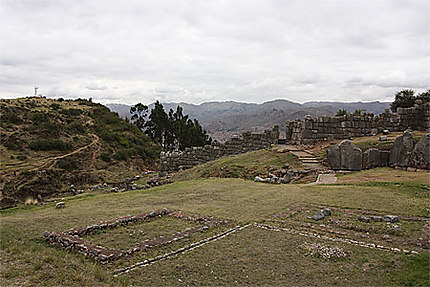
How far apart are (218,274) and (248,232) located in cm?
237

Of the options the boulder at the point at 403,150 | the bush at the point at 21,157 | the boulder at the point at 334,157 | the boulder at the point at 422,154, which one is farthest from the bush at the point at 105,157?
the boulder at the point at 422,154

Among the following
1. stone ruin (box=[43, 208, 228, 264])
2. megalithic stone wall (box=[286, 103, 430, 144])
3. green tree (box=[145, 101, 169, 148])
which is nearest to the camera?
stone ruin (box=[43, 208, 228, 264])

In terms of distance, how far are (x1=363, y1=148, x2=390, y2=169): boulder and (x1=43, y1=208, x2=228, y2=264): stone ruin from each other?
396 inches

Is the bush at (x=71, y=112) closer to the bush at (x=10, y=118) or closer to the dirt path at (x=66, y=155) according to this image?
the bush at (x=10, y=118)

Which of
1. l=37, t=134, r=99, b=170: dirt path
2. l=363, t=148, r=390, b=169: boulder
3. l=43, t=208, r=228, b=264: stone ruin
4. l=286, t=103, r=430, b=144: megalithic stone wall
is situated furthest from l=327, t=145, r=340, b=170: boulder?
l=37, t=134, r=99, b=170: dirt path

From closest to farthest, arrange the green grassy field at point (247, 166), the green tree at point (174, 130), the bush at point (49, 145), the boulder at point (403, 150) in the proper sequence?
the boulder at point (403, 150) → the green grassy field at point (247, 166) → the bush at point (49, 145) → the green tree at point (174, 130)

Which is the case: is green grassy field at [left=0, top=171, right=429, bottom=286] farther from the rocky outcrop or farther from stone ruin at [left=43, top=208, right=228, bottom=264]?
the rocky outcrop

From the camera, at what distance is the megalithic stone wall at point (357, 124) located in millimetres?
22453

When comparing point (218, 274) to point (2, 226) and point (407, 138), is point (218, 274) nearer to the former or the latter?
point (2, 226)

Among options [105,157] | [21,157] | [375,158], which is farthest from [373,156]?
[21,157]

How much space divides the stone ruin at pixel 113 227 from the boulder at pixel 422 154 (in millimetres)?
10069

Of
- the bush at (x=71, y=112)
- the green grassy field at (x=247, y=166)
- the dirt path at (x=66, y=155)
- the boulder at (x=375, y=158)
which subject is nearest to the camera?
the boulder at (x=375, y=158)

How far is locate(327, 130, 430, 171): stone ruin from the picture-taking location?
1585cm

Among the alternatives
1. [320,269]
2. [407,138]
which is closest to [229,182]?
[407,138]
